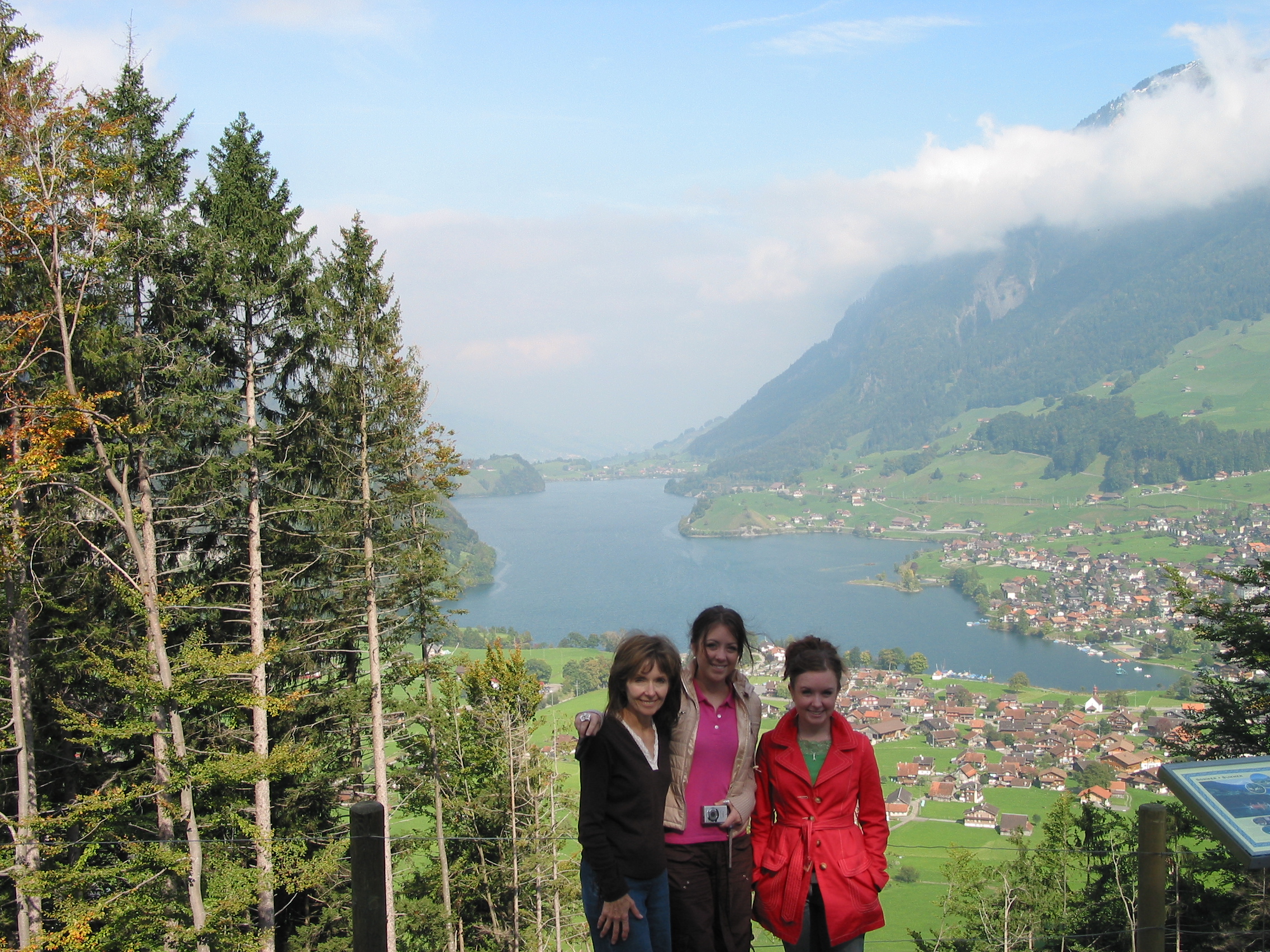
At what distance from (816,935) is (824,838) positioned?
1.04 ft

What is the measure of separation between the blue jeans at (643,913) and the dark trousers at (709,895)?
0.06 m

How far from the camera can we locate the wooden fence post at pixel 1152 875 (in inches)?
95.9

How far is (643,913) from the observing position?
7.42 ft

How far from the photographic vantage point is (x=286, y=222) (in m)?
8.55

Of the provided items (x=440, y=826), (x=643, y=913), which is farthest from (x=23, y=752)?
(x=643, y=913)

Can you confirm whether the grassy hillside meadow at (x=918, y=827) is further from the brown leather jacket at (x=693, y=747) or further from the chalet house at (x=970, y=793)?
the brown leather jacket at (x=693, y=747)

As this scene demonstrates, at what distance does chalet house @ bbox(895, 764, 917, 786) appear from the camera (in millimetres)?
26394

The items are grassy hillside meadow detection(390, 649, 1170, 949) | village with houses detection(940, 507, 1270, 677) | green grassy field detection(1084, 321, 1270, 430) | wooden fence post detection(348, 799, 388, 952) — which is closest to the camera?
wooden fence post detection(348, 799, 388, 952)

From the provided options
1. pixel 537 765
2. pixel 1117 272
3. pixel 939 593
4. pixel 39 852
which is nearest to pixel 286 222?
pixel 39 852

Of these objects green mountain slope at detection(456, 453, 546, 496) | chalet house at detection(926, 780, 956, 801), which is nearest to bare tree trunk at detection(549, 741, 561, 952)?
chalet house at detection(926, 780, 956, 801)

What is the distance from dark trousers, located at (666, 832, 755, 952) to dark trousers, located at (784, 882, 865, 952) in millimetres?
173

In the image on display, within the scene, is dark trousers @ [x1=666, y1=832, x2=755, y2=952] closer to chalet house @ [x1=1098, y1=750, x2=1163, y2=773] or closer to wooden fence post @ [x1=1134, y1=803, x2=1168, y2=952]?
wooden fence post @ [x1=1134, y1=803, x2=1168, y2=952]

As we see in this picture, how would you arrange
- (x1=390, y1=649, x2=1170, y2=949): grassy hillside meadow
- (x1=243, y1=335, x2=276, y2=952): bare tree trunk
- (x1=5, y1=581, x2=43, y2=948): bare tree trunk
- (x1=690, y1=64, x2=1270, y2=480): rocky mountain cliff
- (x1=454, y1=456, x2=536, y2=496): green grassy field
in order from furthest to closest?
(x1=690, y1=64, x2=1270, y2=480): rocky mountain cliff, (x1=454, y1=456, x2=536, y2=496): green grassy field, (x1=390, y1=649, x2=1170, y2=949): grassy hillside meadow, (x1=243, y1=335, x2=276, y2=952): bare tree trunk, (x1=5, y1=581, x2=43, y2=948): bare tree trunk

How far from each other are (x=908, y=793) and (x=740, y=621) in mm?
25842
